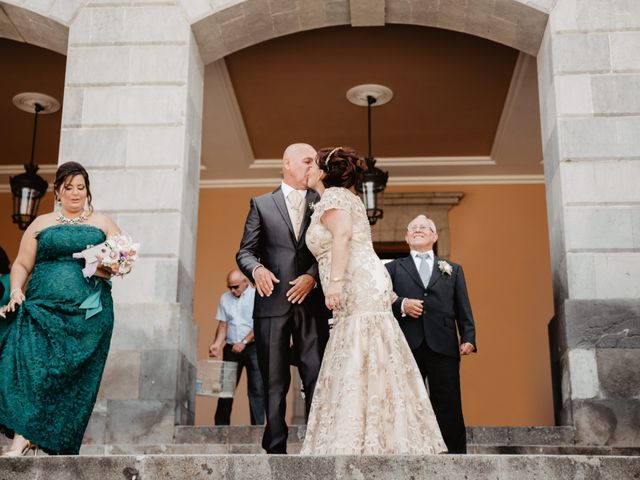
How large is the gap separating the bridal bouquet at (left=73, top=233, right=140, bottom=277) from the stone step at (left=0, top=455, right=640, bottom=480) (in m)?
1.67

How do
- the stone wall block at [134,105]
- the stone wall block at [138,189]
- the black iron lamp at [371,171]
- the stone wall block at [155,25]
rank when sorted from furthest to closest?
the black iron lamp at [371,171], the stone wall block at [155,25], the stone wall block at [134,105], the stone wall block at [138,189]

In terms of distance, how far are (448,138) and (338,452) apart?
777 cm

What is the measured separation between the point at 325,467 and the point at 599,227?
3966 mm

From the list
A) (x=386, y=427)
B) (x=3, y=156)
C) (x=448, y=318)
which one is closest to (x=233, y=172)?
(x=3, y=156)

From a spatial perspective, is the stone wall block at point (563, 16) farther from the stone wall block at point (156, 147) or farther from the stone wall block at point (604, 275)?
the stone wall block at point (156, 147)

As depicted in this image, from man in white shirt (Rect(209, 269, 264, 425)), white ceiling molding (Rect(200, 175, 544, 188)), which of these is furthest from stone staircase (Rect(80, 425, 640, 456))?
white ceiling molding (Rect(200, 175, 544, 188))

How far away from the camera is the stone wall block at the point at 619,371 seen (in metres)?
6.45

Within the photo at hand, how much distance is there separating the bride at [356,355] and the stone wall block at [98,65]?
3119mm

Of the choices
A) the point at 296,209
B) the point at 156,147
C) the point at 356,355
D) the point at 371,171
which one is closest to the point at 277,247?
the point at 296,209

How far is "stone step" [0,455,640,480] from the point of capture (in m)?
3.62

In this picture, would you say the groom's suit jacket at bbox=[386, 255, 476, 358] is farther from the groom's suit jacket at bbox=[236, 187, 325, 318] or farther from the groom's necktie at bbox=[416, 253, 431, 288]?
the groom's suit jacket at bbox=[236, 187, 325, 318]

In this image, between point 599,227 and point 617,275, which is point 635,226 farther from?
point 617,275

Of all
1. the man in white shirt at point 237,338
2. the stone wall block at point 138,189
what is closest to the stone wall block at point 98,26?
the stone wall block at point 138,189

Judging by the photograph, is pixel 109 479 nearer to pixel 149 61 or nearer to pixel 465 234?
pixel 149 61
